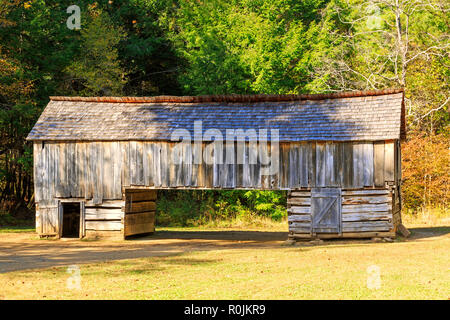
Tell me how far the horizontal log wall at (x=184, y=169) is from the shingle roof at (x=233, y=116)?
0.45m

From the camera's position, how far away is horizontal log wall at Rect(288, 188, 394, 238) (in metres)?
21.5

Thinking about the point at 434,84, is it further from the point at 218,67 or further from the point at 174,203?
the point at 174,203

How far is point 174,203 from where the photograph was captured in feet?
115

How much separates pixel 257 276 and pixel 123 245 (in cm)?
924

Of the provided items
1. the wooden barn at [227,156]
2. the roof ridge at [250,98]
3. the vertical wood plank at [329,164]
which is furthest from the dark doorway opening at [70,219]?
the vertical wood plank at [329,164]

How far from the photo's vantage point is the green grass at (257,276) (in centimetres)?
1205

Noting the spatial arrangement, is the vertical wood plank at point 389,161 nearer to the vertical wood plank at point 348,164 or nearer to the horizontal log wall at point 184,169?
the horizontal log wall at point 184,169

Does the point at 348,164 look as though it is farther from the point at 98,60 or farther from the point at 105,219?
the point at 98,60

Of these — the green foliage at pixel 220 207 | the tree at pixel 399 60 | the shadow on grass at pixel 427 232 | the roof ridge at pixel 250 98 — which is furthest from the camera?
the green foliage at pixel 220 207

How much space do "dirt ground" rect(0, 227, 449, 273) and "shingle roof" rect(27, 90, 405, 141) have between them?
161 inches

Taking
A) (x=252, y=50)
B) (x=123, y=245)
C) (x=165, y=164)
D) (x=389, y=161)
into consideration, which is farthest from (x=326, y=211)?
(x=252, y=50)

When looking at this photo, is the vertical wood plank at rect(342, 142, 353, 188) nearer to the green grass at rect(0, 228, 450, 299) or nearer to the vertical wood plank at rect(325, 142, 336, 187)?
the vertical wood plank at rect(325, 142, 336, 187)

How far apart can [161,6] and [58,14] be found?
846 cm
